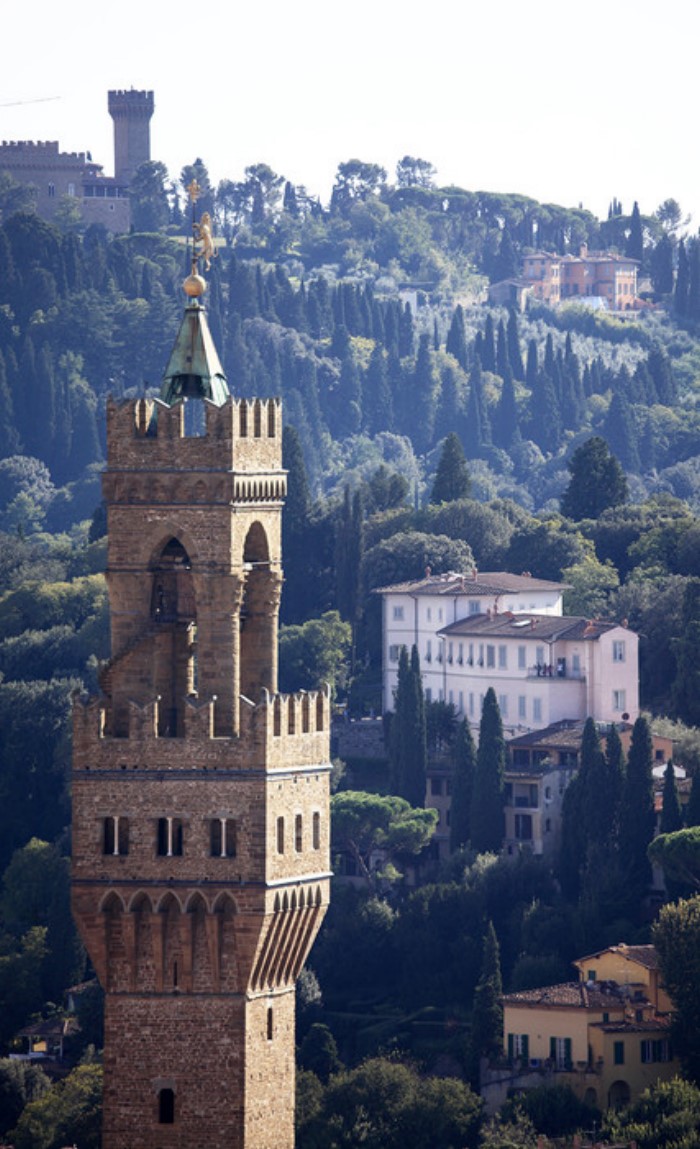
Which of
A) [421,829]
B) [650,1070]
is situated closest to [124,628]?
[650,1070]

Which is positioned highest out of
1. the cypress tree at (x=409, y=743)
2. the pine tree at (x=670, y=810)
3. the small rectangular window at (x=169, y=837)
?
the cypress tree at (x=409, y=743)

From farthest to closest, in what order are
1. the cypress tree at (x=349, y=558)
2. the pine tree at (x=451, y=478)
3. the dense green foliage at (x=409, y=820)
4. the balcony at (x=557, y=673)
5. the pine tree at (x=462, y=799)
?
the pine tree at (x=451, y=478), the cypress tree at (x=349, y=558), the balcony at (x=557, y=673), the pine tree at (x=462, y=799), the dense green foliage at (x=409, y=820)

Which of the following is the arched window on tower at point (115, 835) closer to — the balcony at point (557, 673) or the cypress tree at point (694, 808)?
the cypress tree at point (694, 808)

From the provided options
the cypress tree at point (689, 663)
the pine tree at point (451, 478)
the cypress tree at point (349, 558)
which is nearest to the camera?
the cypress tree at point (689, 663)

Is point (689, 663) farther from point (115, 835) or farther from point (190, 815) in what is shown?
point (190, 815)

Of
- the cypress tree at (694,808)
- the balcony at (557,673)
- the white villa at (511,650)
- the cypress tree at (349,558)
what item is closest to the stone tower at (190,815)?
the cypress tree at (694,808)

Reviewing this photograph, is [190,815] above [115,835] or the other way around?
above

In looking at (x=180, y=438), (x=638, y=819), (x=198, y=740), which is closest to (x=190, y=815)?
(x=198, y=740)

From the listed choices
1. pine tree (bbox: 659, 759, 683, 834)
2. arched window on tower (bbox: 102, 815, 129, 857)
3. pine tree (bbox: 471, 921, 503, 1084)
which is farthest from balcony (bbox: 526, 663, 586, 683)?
arched window on tower (bbox: 102, 815, 129, 857)
